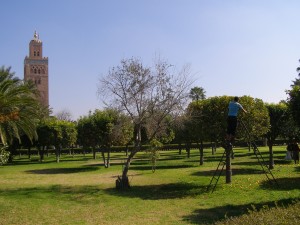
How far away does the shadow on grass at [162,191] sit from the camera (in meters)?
15.9

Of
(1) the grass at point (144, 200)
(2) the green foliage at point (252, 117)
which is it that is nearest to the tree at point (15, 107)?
(1) the grass at point (144, 200)

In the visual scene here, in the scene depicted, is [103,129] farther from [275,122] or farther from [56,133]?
[275,122]

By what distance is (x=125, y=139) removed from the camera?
1236 inches

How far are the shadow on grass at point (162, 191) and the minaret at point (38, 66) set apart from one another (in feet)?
324

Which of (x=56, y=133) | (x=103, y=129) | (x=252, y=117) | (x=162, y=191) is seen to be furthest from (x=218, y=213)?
(x=56, y=133)

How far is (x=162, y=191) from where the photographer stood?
17.2 metres

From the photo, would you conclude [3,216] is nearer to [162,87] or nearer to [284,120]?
[162,87]

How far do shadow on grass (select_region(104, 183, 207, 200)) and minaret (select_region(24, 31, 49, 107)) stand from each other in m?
98.9

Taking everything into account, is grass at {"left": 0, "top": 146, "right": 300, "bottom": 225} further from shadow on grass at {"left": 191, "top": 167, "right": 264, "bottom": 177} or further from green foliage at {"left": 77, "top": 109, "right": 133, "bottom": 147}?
green foliage at {"left": 77, "top": 109, "right": 133, "bottom": 147}

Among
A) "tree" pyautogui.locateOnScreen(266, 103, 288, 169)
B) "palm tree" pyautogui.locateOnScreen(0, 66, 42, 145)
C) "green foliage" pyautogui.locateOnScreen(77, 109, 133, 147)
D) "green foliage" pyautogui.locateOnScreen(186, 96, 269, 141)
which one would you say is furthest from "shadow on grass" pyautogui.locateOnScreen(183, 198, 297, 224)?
"green foliage" pyautogui.locateOnScreen(77, 109, 133, 147)

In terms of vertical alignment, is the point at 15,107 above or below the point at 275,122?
above

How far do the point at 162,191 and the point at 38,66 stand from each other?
4100 inches

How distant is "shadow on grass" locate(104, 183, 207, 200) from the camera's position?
15.9m

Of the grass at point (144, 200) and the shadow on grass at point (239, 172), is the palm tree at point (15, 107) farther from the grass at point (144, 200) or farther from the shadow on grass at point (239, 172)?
the shadow on grass at point (239, 172)
